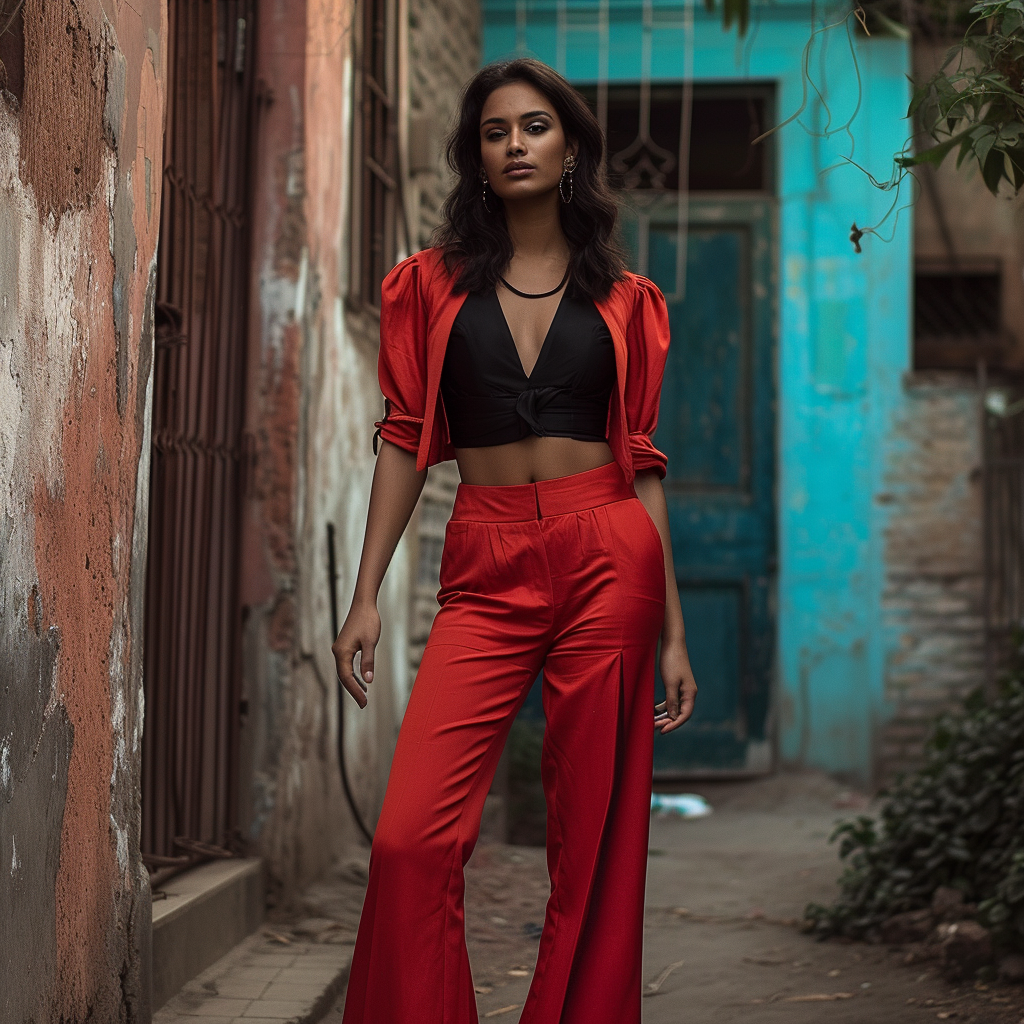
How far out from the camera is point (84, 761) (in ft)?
8.36

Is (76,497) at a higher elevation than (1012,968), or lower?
higher

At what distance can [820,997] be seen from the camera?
3.70 meters

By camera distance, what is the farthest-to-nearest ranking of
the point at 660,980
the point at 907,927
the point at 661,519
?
the point at 907,927
the point at 660,980
the point at 661,519

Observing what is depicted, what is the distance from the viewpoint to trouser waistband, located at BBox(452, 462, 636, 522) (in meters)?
2.51

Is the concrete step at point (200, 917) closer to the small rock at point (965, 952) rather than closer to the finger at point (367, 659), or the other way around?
the finger at point (367, 659)

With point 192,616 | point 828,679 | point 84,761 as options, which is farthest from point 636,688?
point 828,679

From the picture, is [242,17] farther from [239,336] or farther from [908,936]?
[908,936]

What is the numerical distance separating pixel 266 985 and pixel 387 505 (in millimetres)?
1536

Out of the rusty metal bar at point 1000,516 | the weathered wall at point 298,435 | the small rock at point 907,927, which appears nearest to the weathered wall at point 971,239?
the rusty metal bar at point 1000,516

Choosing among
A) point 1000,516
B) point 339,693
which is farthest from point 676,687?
point 1000,516

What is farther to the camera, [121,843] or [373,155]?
[373,155]

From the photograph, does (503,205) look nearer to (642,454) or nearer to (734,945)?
(642,454)

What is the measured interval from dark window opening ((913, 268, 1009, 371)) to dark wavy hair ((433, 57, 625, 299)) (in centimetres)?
538

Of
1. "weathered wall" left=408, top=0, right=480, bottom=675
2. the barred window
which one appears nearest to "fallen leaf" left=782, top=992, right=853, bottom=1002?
"weathered wall" left=408, top=0, right=480, bottom=675
